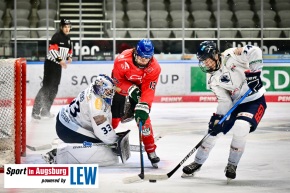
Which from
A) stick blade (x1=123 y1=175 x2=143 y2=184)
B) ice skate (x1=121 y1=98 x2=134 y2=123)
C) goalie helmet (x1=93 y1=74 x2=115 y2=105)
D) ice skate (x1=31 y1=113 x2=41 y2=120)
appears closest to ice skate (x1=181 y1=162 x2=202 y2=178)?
stick blade (x1=123 y1=175 x2=143 y2=184)

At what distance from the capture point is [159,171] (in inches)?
222

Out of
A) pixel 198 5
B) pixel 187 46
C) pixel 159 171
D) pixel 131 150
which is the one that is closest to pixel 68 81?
pixel 187 46

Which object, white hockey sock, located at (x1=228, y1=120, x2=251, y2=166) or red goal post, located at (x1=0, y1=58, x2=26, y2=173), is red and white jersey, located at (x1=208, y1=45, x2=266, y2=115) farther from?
red goal post, located at (x1=0, y1=58, x2=26, y2=173)

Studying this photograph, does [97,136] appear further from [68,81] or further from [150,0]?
[150,0]

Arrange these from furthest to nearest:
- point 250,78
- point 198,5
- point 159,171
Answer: point 198,5
point 159,171
point 250,78

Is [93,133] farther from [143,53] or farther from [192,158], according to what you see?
[192,158]

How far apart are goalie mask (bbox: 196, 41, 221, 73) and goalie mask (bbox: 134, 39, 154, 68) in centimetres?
59

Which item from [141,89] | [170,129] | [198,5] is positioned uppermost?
[198,5]

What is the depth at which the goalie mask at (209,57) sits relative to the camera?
16.8 feet

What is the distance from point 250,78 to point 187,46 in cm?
751

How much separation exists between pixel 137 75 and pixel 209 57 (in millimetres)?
988

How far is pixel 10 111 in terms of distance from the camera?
225 inches

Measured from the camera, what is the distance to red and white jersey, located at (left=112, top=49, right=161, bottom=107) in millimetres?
5867

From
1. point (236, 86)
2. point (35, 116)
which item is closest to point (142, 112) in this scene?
point (236, 86)
